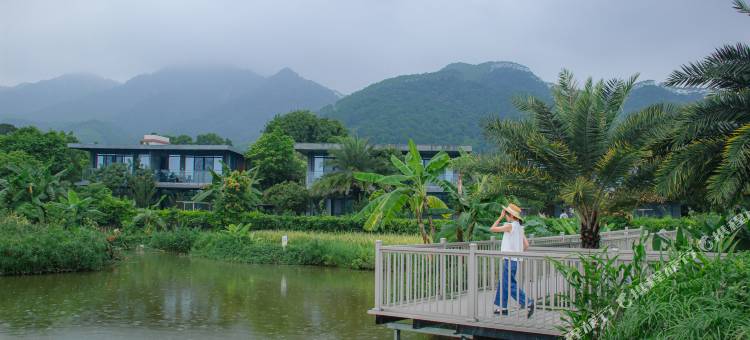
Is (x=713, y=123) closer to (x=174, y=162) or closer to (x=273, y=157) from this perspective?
(x=273, y=157)

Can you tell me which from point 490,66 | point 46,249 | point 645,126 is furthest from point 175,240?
point 490,66

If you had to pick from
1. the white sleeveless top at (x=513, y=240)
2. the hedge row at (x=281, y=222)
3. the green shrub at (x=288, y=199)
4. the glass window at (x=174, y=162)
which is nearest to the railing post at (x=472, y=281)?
the white sleeveless top at (x=513, y=240)

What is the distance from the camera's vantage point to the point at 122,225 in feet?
127

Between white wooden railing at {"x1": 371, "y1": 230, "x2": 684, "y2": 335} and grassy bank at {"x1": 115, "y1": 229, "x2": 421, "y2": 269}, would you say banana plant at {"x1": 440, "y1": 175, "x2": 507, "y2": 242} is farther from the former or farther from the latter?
grassy bank at {"x1": 115, "y1": 229, "x2": 421, "y2": 269}

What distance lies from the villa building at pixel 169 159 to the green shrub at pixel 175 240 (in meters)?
16.1

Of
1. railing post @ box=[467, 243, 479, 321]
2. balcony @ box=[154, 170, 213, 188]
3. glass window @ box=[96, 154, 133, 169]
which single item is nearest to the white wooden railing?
railing post @ box=[467, 243, 479, 321]

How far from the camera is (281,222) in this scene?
3641 centimetres

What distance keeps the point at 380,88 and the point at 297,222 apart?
74.3 meters

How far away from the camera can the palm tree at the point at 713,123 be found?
1163 centimetres

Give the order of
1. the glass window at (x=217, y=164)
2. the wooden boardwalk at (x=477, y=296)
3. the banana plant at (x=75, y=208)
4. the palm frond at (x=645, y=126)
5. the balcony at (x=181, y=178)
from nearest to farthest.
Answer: the wooden boardwalk at (x=477, y=296) → the palm frond at (x=645, y=126) → the banana plant at (x=75, y=208) → the balcony at (x=181, y=178) → the glass window at (x=217, y=164)

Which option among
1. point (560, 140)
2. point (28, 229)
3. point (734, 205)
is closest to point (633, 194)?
point (560, 140)

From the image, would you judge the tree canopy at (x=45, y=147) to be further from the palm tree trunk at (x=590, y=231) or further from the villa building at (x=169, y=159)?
the palm tree trunk at (x=590, y=231)

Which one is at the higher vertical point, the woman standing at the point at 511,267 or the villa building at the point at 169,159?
the villa building at the point at 169,159

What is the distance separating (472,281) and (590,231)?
6593 millimetres
